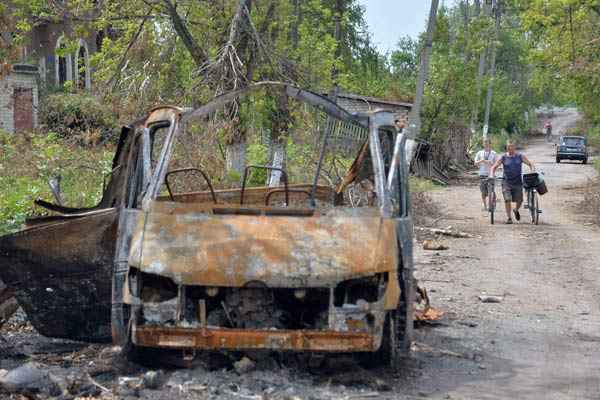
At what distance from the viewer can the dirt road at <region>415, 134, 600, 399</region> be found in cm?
745

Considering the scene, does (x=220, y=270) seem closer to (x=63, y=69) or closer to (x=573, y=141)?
(x=63, y=69)

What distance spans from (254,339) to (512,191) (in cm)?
1624

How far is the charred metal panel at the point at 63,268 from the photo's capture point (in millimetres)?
7691

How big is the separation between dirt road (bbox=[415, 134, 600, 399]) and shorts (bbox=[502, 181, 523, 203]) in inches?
26.9

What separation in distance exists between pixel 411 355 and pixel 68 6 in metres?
11.8

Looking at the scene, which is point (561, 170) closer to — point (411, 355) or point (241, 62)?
point (241, 62)

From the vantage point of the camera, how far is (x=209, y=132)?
50.4ft

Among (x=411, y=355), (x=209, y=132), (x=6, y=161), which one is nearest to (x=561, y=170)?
(x=6, y=161)

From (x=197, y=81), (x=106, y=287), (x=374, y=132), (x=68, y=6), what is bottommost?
(x=106, y=287)

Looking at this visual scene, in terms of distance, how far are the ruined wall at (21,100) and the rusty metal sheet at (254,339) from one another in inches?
1086

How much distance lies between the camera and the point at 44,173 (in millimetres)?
19625

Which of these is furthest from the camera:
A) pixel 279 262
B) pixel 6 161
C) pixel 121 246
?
pixel 6 161

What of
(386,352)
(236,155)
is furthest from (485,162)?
(386,352)

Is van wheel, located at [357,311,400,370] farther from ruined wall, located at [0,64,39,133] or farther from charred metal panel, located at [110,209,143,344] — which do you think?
ruined wall, located at [0,64,39,133]
